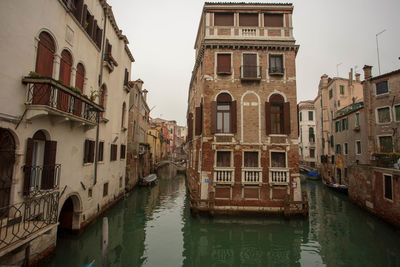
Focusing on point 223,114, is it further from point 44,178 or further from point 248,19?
point 44,178

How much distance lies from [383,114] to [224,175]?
15533 mm

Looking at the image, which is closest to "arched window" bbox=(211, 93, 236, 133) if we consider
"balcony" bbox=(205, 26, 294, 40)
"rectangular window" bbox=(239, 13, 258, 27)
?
"balcony" bbox=(205, 26, 294, 40)

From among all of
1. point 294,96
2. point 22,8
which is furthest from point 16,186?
point 294,96

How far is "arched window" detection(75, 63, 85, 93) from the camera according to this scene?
404 inches

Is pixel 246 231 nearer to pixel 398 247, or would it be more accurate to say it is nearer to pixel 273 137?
pixel 273 137

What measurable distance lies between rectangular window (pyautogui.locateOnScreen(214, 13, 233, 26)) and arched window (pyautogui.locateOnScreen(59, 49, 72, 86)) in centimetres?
978

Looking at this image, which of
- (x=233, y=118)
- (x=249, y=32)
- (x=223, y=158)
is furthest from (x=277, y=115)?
(x=249, y=32)

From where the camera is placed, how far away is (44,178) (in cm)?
808

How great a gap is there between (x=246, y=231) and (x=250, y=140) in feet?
18.1

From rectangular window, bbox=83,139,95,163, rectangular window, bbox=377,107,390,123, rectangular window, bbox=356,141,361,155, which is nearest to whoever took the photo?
rectangular window, bbox=83,139,95,163

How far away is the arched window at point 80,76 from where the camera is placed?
10.3 m

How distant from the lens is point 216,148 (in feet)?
46.7

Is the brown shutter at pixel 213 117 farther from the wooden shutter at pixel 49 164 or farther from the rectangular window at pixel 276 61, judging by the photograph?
the wooden shutter at pixel 49 164

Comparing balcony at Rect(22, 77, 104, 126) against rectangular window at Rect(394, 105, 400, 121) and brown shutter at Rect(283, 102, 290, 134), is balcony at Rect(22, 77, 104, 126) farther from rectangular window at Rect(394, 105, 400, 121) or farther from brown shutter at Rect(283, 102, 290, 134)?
rectangular window at Rect(394, 105, 400, 121)
